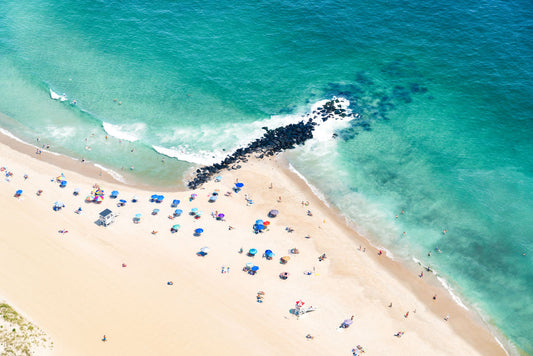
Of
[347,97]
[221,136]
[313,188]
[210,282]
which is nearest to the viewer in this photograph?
[210,282]

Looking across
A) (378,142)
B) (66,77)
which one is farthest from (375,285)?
(66,77)

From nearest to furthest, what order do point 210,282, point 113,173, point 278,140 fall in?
point 210,282 < point 113,173 < point 278,140

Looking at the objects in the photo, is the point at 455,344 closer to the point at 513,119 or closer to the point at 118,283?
the point at 118,283

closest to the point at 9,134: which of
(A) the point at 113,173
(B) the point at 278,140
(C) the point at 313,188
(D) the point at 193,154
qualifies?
(A) the point at 113,173

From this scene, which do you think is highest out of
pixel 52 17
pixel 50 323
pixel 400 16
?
pixel 400 16

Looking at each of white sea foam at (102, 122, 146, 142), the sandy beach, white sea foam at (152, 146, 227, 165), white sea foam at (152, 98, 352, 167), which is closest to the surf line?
white sea foam at (152, 98, 352, 167)

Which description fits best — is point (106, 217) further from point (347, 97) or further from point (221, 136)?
point (347, 97)

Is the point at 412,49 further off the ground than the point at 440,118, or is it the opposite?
the point at 412,49
